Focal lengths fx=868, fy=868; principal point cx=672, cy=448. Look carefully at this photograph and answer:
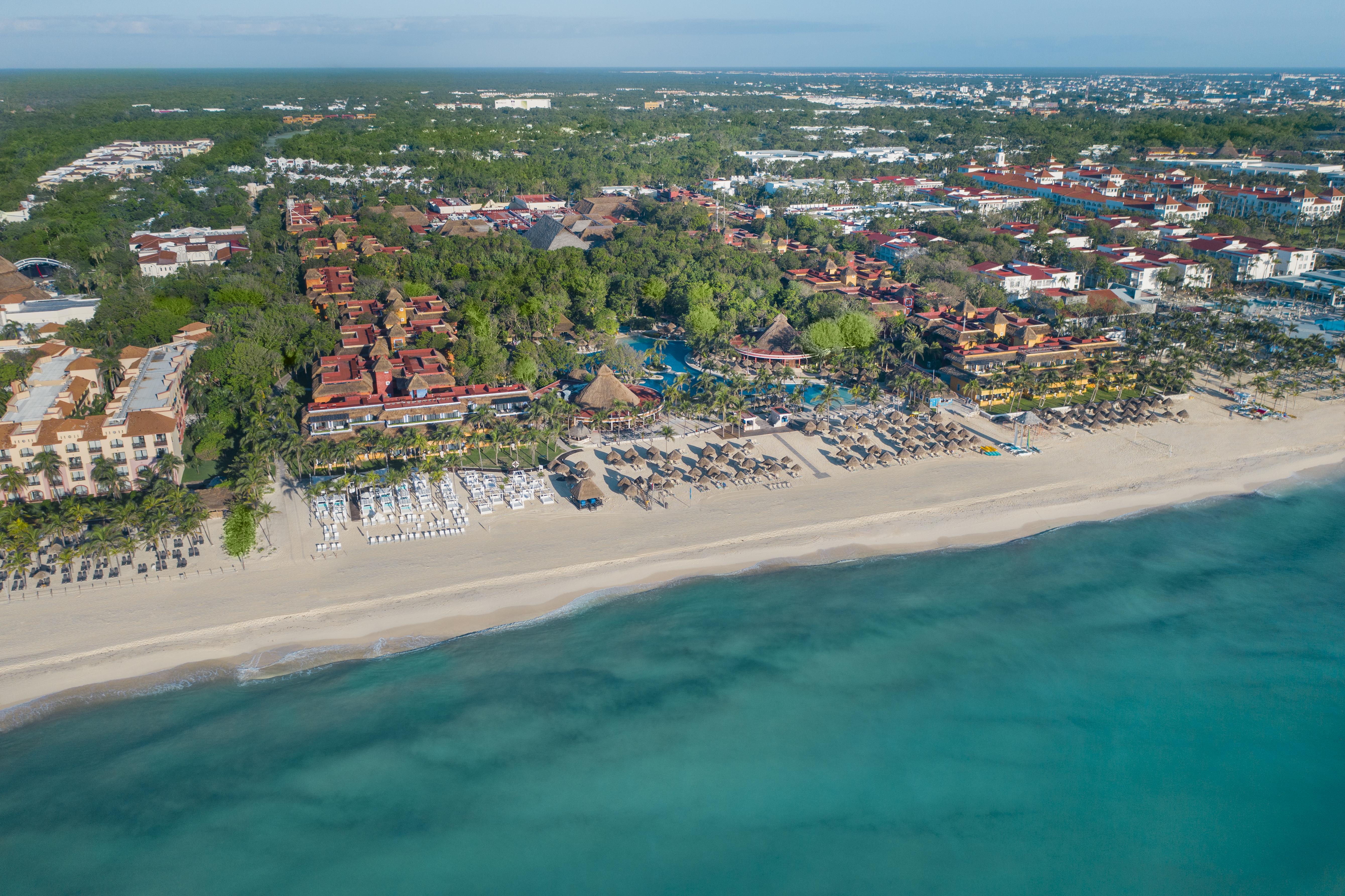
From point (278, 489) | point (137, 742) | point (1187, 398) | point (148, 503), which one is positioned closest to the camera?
point (137, 742)

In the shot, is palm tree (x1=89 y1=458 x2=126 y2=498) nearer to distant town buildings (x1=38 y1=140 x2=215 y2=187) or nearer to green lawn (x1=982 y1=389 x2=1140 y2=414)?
green lawn (x1=982 y1=389 x2=1140 y2=414)

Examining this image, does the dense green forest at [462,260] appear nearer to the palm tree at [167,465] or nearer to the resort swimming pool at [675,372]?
the resort swimming pool at [675,372]

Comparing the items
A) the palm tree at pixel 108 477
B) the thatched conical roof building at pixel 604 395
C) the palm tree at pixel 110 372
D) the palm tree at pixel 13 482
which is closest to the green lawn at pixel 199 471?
the palm tree at pixel 108 477

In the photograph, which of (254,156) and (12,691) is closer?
(12,691)

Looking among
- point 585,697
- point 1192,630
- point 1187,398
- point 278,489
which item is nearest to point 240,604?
point 278,489

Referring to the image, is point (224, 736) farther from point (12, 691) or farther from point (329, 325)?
point (329, 325)

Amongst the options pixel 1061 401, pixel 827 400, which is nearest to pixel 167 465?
pixel 827 400

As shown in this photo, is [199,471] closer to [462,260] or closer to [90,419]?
[90,419]
